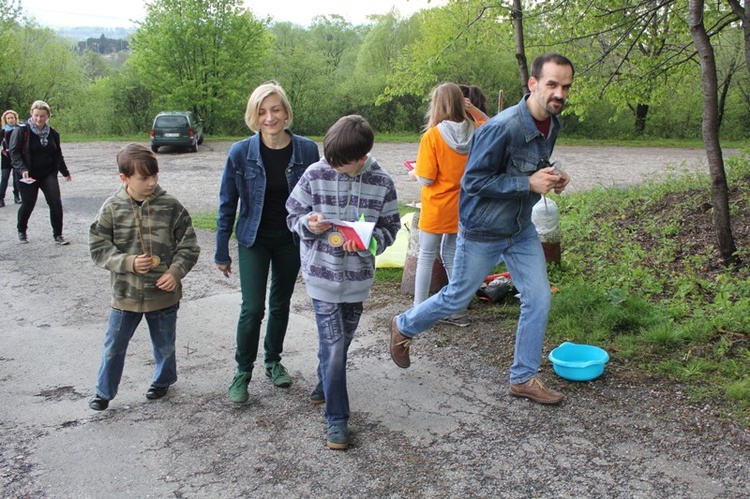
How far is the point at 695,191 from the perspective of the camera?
9.02 metres

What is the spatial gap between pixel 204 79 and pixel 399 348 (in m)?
29.2

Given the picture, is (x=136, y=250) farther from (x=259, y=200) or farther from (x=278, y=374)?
(x=278, y=374)

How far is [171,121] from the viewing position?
24047 millimetres

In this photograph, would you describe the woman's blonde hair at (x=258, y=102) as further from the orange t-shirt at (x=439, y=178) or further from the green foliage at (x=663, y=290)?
the green foliage at (x=663, y=290)

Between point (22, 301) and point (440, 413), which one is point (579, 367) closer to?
point (440, 413)

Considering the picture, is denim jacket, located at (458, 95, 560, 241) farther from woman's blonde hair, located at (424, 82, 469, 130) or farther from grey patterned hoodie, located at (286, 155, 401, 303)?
woman's blonde hair, located at (424, 82, 469, 130)

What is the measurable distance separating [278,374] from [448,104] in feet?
7.71

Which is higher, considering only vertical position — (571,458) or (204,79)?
(204,79)

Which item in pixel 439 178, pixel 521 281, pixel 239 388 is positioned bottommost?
pixel 239 388

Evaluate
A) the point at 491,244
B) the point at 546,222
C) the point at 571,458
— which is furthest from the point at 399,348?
the point at 546,222

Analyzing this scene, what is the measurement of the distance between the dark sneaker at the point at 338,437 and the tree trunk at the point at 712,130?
14.1 feet

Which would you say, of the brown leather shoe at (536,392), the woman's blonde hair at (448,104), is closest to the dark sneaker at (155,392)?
the brown leather shoe at (536,392)

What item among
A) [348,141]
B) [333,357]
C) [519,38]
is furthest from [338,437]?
[519,38]

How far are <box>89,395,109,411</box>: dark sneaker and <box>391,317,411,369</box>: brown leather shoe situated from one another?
182 cm
